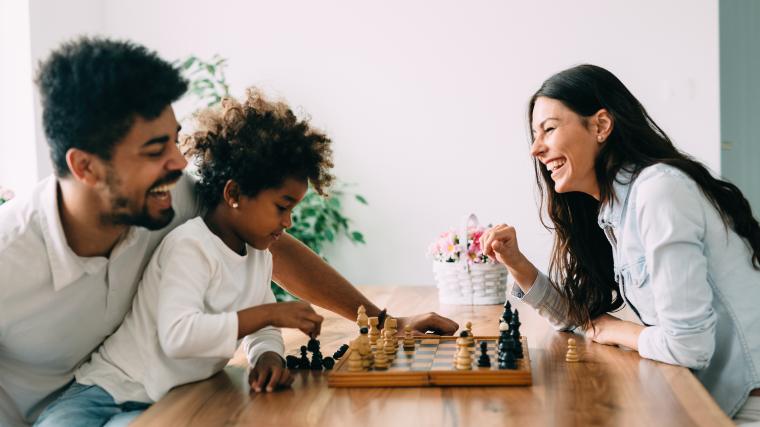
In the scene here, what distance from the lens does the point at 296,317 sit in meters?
1.51

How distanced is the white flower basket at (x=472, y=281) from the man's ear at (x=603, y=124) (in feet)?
2.19

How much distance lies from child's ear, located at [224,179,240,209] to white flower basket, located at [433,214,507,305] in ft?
3.23

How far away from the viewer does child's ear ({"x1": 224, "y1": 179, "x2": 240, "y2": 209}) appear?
1.75 m

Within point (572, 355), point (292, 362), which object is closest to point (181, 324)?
point (292, 362)

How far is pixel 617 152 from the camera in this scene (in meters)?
1.96

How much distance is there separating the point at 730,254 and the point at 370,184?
3.16 m

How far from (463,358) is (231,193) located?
24.4 inches

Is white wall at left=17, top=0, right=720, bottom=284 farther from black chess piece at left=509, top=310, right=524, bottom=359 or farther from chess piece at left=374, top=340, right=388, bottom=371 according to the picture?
chess piece at left=374, top=340, right=388, bottom=371

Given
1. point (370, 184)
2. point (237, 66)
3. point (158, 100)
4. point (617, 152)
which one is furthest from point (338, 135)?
point (158, 100)

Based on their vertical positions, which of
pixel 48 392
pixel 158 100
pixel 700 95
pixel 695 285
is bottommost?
pixel 48 392

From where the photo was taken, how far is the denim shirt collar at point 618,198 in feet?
6.10

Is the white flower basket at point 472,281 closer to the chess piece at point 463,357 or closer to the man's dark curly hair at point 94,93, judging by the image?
the chess piece at point 463,357

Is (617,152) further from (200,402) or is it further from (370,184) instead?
(370,184)

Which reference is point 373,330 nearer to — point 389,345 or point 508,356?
point 389,345
